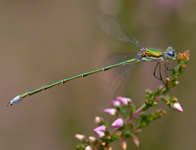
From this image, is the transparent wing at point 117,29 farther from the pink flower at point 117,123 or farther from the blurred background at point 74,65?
the pink flower at point 117,123

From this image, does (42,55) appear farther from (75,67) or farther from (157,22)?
(157,22)

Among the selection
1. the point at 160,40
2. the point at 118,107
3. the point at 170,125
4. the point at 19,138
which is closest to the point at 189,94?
the point at 170,125

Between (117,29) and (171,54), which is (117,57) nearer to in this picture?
(117,29)

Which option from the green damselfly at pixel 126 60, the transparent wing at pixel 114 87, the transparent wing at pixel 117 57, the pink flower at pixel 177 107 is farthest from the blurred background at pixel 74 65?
the pink flower at pixel 177 107

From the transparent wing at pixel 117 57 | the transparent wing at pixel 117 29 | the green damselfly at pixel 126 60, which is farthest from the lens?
the transparent wing at pixel 117 29

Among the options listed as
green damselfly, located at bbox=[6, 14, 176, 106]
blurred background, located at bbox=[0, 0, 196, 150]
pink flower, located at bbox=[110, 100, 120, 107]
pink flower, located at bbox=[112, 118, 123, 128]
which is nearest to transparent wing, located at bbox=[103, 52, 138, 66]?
green damselfly, located at bbox=[6, 14, 176, 106]

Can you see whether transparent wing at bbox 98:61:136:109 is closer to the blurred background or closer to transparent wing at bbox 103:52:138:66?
the blurred background
